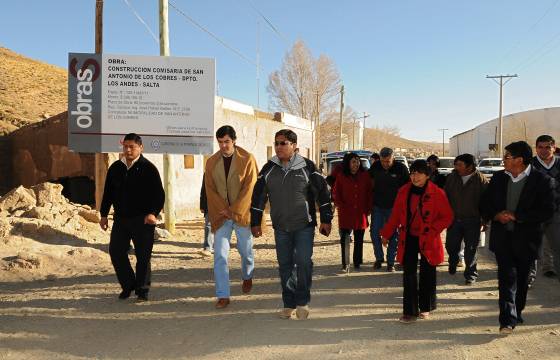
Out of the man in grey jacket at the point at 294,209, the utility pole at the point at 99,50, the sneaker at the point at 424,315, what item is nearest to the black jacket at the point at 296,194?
the man in grey jacket at the point at 294,209

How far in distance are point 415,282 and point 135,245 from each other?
2.91 metres

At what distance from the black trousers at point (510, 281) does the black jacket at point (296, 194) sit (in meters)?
1.56

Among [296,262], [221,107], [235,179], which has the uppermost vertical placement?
[221,107]

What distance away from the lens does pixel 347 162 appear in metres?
7.34

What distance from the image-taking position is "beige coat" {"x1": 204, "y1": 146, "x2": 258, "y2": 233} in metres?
5.42

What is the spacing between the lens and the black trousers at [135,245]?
556 centimetres

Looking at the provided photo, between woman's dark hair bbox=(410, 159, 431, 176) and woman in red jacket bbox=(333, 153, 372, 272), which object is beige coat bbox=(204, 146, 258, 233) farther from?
woman in red jacket bbox=(333, 153, 372, 272)

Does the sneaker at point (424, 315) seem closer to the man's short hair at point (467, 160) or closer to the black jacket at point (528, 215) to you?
the black jacket at point (528, 215)

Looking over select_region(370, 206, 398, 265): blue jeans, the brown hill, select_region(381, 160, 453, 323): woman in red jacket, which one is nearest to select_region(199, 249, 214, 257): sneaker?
select_region(370, 206, 398, 265): blue jeans

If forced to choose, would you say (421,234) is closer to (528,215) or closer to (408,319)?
(408,319)

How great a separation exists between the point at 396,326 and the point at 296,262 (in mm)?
1072

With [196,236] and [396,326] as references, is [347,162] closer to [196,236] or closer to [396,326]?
[396,326]

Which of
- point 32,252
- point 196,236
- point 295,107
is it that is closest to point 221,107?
point 196,236

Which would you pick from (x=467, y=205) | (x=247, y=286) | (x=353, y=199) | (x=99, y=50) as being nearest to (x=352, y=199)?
(x=353, y=199)
